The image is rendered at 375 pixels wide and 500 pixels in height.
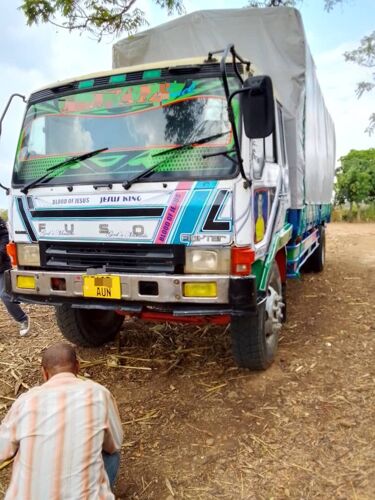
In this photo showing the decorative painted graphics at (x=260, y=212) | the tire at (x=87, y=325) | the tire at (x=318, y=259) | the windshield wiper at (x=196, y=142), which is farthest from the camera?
the tire at (x=318, y=259)

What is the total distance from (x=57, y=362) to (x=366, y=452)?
202cm

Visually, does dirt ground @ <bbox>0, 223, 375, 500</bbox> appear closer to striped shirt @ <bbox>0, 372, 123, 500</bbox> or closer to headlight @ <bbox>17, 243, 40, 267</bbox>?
striped shirt @ <bbox>0, 372, 123, 500</bbox>

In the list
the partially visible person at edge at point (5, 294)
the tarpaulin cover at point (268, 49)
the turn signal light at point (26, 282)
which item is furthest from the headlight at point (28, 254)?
the tarpaulin cover at point (268, 49)

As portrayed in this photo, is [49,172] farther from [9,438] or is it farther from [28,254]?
[9,438]

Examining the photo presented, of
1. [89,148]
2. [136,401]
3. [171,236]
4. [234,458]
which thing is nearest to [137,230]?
[171,236]

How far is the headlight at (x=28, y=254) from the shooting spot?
3848 mm

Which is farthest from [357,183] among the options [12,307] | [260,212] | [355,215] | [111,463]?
[111,463]

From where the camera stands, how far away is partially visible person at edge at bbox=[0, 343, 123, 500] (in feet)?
6.20

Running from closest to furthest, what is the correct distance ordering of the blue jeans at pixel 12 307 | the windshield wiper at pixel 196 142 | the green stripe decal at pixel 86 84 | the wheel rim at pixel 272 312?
the windshield wiper at pixel 196 142, the green stripe decal at pixel 86 84, the wheel rim at pixel 272 312, the blue jeans at pixel 12 307

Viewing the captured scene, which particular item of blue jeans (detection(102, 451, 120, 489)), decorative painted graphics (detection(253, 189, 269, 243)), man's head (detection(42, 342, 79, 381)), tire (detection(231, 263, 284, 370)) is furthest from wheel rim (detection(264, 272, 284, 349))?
man's head (detection(42, 342, 79, 381))

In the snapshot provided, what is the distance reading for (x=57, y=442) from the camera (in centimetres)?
190

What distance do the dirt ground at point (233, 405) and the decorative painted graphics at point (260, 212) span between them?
4.09ft

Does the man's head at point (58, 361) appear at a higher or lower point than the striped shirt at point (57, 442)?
higher

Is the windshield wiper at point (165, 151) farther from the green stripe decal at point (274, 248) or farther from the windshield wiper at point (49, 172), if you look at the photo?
the green stripe decal at point (274, 248)
